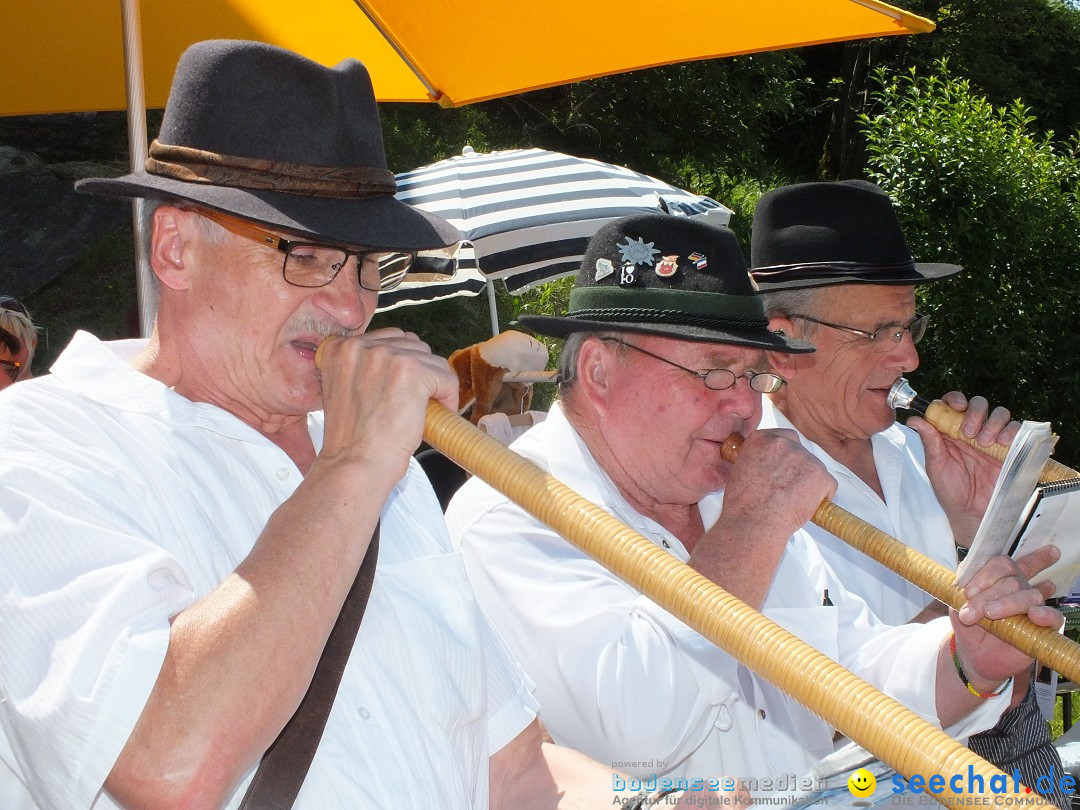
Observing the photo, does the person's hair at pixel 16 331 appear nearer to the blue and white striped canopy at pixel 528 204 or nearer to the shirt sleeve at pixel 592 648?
the blue and white striped canopy at pixel 528 204

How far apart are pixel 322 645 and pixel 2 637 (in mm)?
419

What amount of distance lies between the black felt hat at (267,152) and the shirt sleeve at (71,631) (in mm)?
594

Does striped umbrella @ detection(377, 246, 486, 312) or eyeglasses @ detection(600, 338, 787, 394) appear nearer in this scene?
eyeglasses @ detection(600, 338, 787, 394)

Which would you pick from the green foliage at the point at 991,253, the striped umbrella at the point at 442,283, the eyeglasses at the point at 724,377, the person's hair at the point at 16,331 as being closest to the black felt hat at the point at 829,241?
the eyeglasses at the point at 724,377

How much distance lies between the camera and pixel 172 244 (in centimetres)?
204

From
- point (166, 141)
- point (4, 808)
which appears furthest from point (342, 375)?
point (4, 808)

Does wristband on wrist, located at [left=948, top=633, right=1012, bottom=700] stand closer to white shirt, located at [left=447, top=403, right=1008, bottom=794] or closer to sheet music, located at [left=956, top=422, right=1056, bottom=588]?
white shirt, located at [left=447, top=403, right=1008, bottom=794]

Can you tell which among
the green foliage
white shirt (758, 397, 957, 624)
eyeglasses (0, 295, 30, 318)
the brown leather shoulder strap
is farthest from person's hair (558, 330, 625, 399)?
the green foliage

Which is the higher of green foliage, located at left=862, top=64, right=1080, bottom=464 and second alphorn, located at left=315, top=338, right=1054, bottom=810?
second alphorn, located at left=315, top=338, right=1054, bottom=810

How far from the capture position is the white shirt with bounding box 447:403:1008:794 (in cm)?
231

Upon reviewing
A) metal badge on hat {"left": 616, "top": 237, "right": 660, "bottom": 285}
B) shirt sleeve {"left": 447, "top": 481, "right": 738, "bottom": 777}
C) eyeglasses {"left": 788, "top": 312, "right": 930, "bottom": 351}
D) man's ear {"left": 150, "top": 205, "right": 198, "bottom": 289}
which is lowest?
shirt sleeve {"left": 447, "top": 481, "right": 738, "bottom": 777}

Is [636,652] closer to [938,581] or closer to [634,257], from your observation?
[938,581]

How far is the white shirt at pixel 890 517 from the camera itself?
322 centimetres

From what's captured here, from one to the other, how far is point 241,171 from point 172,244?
0.68 ft
